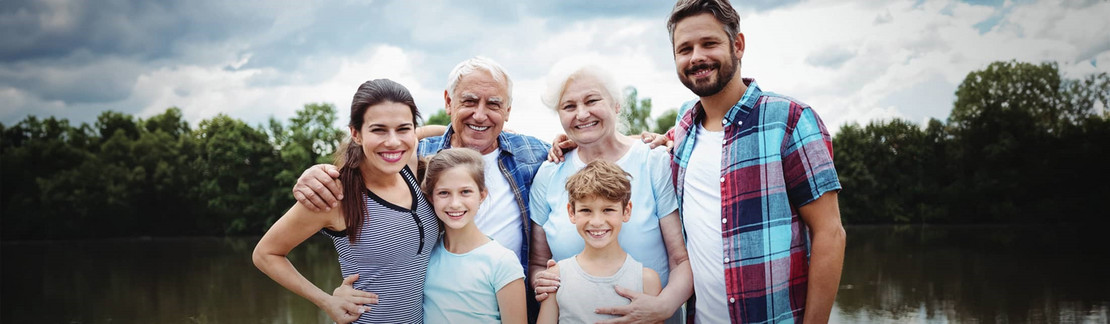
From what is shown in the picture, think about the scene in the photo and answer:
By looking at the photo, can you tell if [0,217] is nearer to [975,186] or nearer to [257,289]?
[257,289]

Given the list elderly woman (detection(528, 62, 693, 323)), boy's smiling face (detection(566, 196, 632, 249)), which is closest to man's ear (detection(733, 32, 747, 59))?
elderly woman (detection(528, 62, 693, 323))

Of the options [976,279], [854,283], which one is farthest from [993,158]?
[854,283]

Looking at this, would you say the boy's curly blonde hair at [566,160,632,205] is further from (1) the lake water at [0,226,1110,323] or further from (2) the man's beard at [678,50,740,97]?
(1) the lake water at [0,226,1110,323]

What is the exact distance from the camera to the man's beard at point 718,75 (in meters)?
3.47

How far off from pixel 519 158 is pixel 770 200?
175 cm

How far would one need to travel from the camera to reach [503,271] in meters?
3.52

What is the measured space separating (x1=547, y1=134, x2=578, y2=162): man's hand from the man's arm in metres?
1.49

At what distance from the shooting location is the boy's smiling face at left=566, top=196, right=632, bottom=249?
344 centimetres

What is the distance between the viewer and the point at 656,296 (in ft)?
11.5

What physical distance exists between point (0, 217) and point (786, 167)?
211 feet

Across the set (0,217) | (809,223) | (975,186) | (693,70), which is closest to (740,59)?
(693,70)

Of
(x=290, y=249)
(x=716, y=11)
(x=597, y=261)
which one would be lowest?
(x=597, y=261)

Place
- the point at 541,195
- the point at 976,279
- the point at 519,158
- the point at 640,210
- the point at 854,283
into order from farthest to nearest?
the point at 976,279
the point at 854,283
the point at 519,158
the point at 541,195
the point at 640,210

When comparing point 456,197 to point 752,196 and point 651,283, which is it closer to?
point 651,283
